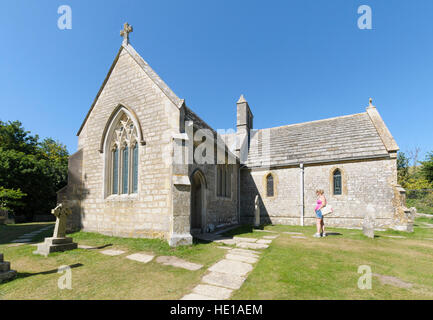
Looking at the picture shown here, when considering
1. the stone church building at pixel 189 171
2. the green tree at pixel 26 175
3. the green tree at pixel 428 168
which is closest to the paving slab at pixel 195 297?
the stone church building at pixel 189 171

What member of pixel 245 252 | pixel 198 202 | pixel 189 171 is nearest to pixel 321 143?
pixel 198 202

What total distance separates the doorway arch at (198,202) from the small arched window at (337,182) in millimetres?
9626

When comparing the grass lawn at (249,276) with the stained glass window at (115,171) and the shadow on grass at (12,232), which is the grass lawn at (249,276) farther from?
the stained glass window at (115,171)

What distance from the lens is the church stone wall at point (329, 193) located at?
1296 centimetres

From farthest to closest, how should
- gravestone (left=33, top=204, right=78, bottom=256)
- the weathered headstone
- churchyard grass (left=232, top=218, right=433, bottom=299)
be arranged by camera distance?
the weathered headstone, gravestone (left=33, top=204, right=78, bottom=256), churchyard grass (left=232, top=218, right=433, bottom=299)

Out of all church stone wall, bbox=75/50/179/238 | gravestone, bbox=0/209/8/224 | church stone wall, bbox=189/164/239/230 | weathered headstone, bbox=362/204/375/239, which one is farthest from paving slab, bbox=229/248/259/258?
gravestone, bbox=0/209/8/224

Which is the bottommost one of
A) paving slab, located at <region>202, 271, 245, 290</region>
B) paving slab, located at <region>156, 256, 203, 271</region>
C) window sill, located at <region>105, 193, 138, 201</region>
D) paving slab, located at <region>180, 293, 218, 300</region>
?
paving slab, located at <region>156, 256, 203, 271</region>

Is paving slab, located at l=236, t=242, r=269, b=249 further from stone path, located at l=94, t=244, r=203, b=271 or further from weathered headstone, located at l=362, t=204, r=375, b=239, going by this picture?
weathered headstone, located at l=362, t=204, r=375, b=239

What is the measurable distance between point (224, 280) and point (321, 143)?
14.5m

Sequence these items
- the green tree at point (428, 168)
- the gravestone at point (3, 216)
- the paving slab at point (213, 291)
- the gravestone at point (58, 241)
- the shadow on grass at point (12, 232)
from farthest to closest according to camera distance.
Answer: the green tree at point (428, 168) < the gravestone at point (3, 216) < the shadow on grass at point (12, 232) < the gravestone at point (58, 241) < the paving slab at point (213, 291)

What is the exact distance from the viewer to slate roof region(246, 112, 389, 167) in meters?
14.2

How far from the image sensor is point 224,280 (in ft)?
14.4

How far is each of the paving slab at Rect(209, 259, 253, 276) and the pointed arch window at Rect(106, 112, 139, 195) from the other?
17.5 feet
